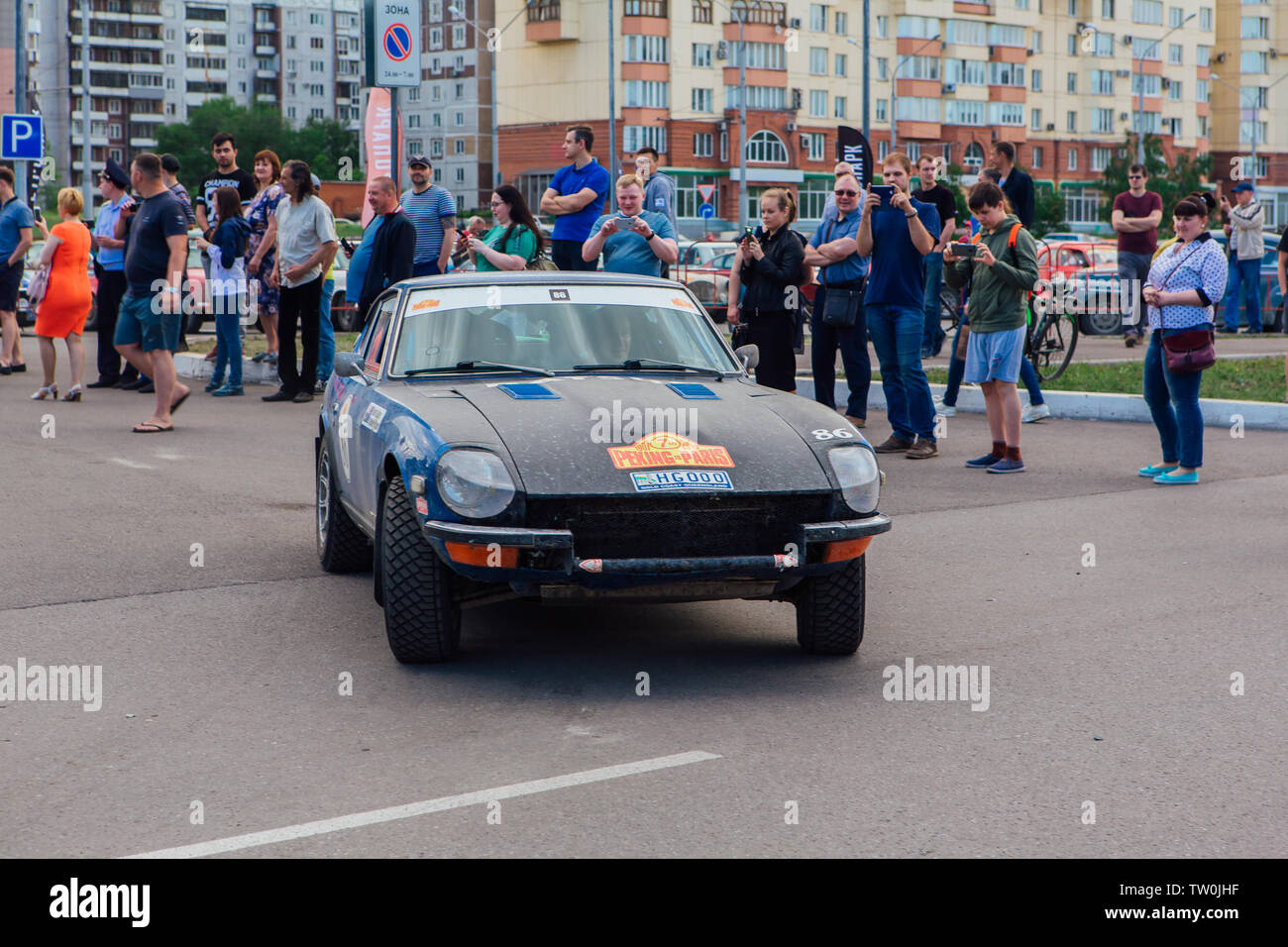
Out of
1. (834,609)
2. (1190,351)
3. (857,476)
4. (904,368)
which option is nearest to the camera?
(857,476)

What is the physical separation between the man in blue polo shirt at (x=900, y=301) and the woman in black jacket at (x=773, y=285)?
1.96 feet

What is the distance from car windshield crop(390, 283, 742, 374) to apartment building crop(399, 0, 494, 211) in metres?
101

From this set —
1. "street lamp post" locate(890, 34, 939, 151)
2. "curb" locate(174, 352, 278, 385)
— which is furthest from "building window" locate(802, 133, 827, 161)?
"curb" locate(174, 352, 278, 385)

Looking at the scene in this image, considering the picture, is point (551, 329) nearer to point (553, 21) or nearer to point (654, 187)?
point (654, 187)

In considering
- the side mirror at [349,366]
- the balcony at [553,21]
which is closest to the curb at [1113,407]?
the side mirror at [349,366]

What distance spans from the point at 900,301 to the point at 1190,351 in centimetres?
214

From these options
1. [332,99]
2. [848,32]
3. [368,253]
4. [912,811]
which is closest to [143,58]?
[332,99]

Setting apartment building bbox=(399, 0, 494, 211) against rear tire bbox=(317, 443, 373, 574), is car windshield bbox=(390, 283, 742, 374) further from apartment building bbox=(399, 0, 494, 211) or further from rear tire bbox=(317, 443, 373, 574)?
apartment building bbox=(399, 0, 494, 211)

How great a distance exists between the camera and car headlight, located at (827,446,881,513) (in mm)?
6039

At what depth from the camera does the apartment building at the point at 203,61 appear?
156 m

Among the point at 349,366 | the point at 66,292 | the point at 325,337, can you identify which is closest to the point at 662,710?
the point at 349,366

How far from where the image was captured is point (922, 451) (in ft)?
39.4

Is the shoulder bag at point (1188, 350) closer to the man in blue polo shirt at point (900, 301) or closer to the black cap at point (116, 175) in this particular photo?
the man in blue polo shirt at point (900, 301)
